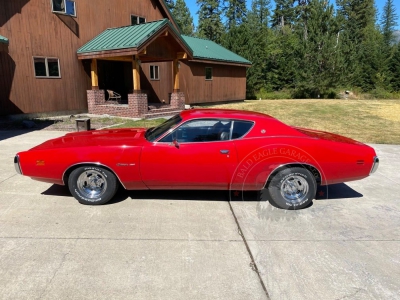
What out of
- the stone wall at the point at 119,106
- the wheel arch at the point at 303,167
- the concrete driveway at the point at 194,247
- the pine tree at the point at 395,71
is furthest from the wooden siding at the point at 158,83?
the pine tree at the point at 395,71

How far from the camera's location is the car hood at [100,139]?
4.34 meters

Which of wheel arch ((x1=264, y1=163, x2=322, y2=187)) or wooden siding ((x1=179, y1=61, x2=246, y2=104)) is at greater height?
wooden siding ((x1=179, y1=61, x2=246, y2=104))

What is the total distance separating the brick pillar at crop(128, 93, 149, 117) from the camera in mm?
13878

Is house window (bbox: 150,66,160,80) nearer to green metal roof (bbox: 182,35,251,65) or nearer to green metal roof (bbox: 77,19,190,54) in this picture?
green metal roof (bbox: 182,35,251,65)

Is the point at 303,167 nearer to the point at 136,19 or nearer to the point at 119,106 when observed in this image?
the point at 119,106

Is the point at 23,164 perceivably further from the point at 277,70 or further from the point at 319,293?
the point at 277,70

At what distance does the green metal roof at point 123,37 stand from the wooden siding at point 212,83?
18.4ft

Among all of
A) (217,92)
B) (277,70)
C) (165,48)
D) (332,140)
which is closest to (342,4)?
(277,70)

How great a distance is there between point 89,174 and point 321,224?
10.6ft

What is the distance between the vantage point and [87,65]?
50.3 feet

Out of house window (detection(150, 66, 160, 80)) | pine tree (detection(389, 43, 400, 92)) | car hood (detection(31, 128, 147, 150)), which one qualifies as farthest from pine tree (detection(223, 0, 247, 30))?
car hood (detection(31, 128, 147, 150))

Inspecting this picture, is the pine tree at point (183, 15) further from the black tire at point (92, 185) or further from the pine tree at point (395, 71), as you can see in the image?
the black tire at point (92, 185)

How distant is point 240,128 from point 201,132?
21.9 inches

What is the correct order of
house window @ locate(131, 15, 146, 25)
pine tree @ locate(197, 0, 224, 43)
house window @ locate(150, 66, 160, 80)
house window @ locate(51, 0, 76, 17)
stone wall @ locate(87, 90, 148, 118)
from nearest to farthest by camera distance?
house window @ locate(51, 0, 76, 17) < stone wall @ locate(87, 90, 148, 118) < house window @ locate(131, 15, 146, 25) < house window @ locate(150, 66, 160, 80) < pine tree @ locate(197, 0, 224, 43)
